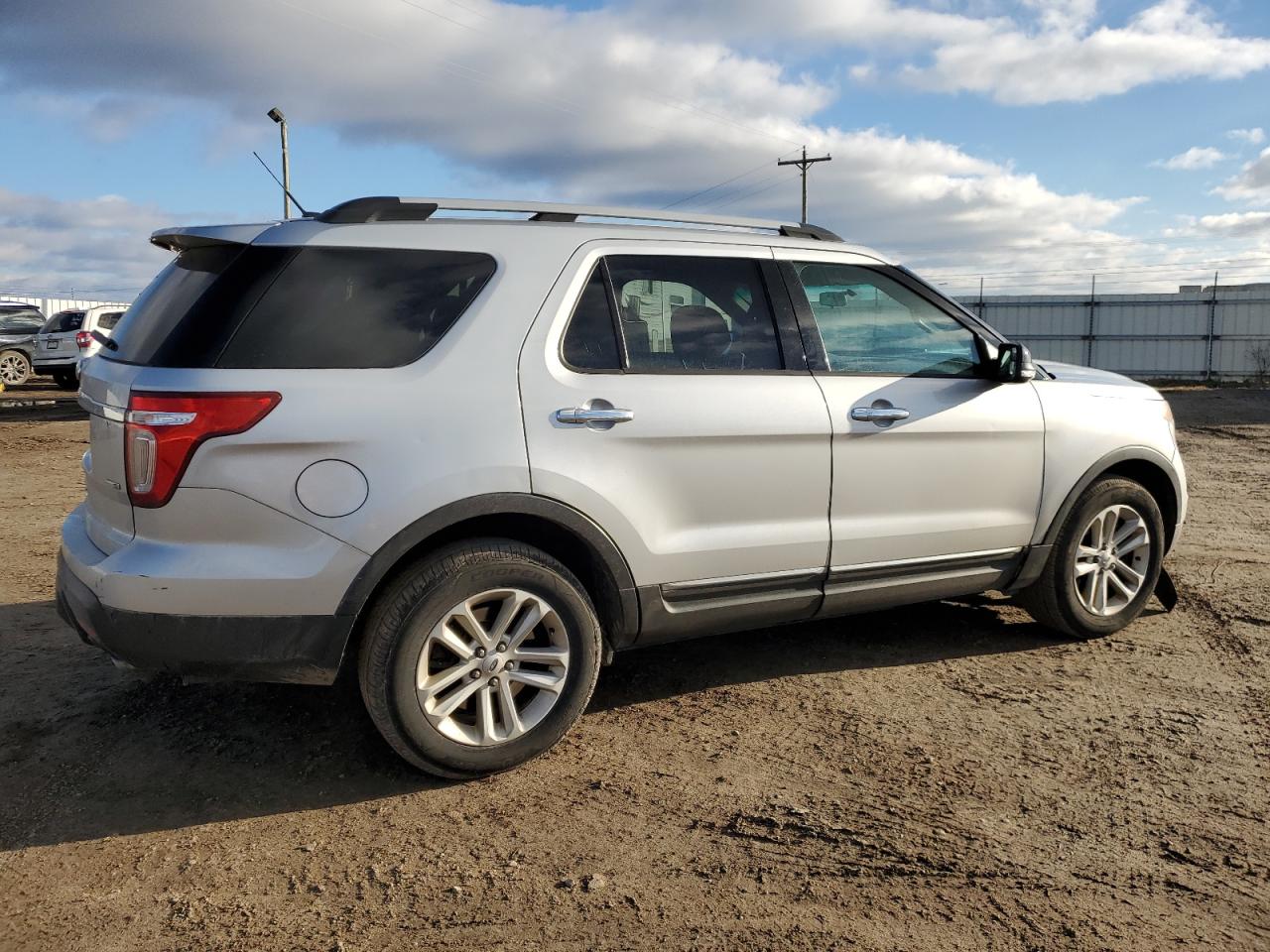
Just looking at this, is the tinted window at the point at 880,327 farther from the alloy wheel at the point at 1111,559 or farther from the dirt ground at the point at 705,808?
the dirt ground at the point at 705,808

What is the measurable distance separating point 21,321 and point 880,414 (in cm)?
2411

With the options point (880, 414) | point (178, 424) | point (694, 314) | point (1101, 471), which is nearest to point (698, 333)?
point (694, 314)

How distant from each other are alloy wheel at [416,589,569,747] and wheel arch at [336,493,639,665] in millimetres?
237

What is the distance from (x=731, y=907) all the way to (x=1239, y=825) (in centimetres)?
165

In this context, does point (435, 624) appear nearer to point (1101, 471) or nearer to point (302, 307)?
point (302, 307)

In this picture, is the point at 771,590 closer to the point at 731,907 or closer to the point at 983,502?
the point at 983,502

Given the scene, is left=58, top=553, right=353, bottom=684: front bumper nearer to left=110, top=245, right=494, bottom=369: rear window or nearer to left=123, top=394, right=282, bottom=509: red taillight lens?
left=123, top=394, right=282, bottom=509: red taillight lens

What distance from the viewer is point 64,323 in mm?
22797

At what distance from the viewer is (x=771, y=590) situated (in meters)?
4.13

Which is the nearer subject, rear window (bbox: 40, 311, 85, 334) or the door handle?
the door handle

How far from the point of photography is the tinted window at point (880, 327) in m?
4.35

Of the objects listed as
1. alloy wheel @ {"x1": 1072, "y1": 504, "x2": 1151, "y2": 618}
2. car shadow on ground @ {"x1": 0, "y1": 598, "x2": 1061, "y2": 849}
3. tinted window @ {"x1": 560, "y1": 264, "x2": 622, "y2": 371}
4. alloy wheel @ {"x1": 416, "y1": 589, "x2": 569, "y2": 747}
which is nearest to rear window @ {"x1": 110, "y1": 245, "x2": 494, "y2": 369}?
tinted window @ {"x1": 560, "y1": 264, "x2": 622, "y2": 371}

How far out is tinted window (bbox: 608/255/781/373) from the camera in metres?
3.90

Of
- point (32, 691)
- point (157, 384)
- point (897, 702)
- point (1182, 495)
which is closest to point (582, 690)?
point (897, 702)
